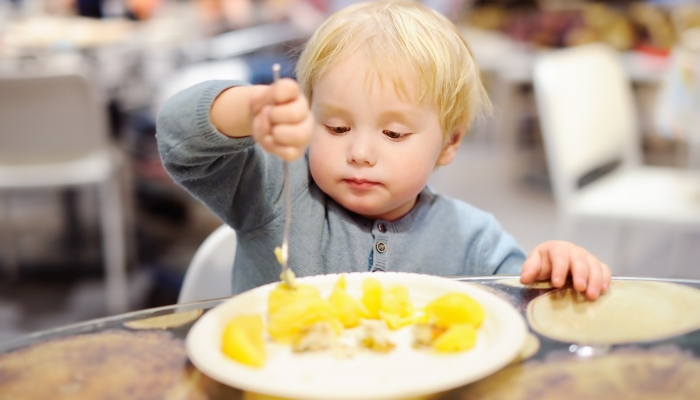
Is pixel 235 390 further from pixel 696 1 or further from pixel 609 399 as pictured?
pixel 696 1

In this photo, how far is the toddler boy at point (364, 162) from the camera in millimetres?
821

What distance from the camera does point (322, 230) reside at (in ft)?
3.42

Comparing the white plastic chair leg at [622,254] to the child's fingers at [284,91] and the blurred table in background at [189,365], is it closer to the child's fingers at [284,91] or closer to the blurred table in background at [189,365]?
the blurred table in background at [189,365]

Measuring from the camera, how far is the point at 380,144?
94 centimetres

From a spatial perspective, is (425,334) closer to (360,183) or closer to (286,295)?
(286,295)

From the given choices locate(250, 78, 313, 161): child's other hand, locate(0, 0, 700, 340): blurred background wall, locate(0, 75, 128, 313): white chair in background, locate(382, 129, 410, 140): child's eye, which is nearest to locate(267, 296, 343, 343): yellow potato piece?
locate(250, 78, 313, 161): child's other hand

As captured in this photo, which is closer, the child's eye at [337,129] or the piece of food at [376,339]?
the piece of food at [376,339]

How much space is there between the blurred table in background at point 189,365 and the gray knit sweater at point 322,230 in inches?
10.0

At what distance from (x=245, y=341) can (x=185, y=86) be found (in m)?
2.22

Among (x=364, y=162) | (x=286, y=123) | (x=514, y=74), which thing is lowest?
(x=514, y=74)

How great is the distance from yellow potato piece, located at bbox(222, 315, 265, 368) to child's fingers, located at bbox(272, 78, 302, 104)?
0.68 ft

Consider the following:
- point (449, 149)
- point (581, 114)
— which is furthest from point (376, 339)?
point (581, 114)

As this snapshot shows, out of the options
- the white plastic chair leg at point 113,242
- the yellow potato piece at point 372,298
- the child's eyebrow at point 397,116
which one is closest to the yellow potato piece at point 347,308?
the yellow potato piece at point 372,298

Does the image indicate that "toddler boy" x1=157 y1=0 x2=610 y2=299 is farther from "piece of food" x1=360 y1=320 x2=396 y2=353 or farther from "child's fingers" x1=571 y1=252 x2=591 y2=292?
"piece of food" x1=360 y1=320 x2=396 y2=353
